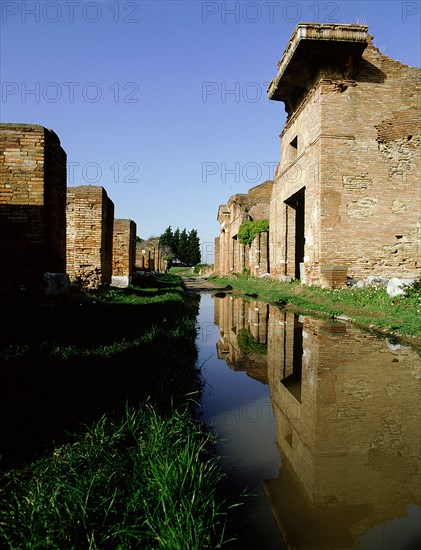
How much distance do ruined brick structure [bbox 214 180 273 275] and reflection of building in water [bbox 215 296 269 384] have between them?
42.4 ft

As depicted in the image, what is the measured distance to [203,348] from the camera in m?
6.06

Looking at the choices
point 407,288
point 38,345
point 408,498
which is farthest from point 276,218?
point 408,498

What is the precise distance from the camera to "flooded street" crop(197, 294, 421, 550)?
1826mm

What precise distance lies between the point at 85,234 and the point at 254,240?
548 inches

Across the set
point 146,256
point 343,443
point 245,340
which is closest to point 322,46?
point 245,340

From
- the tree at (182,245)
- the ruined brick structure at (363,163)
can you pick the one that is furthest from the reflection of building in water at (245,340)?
the tree at (182,245)

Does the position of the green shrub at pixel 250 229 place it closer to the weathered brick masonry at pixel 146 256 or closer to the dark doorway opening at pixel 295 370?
the weathered brick masonry at pixel 146 256

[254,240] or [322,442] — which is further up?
[254,240]

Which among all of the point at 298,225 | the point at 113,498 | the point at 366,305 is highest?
the point at 298,225

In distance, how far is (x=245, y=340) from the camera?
6582 millimetres

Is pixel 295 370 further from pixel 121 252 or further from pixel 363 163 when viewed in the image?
pixel 121 252

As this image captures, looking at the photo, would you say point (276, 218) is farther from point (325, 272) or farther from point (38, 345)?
point (38, 345)

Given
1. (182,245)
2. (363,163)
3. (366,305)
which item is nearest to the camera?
(366,305)

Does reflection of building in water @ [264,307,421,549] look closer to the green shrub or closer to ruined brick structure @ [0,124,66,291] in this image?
ruined brick structure @ [0,124,66,291]
